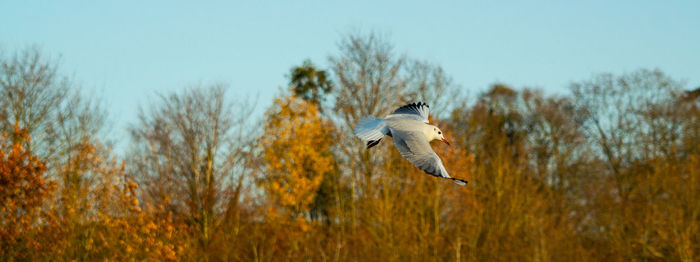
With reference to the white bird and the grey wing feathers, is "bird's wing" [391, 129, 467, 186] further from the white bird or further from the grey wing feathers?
the grey wing feathers

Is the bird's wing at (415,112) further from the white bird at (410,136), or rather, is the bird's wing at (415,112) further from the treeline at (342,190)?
the treeline at (342,190)

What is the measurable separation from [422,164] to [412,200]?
46.1 feet

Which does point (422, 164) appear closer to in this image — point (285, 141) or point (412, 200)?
point (412, 200)

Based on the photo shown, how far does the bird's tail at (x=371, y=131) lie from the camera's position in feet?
15.4

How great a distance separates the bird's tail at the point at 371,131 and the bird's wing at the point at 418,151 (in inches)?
3.8

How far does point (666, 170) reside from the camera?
19.7 m

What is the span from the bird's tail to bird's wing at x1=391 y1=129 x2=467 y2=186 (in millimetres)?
97

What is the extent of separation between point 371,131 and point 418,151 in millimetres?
332

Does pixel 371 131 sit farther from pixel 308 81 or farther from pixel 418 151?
pixel 308 81

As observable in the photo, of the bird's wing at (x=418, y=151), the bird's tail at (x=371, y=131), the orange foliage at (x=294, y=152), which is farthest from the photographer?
the orange foliage at (x=294, y=152)

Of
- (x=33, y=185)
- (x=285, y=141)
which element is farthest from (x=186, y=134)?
(x=33, y=185)

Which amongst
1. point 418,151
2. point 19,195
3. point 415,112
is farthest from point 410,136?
point 19,195

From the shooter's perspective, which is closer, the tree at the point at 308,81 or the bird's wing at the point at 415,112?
the bird's wing at the point at 415,112

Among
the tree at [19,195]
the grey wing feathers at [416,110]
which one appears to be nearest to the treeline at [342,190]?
the tree at [19,195]
